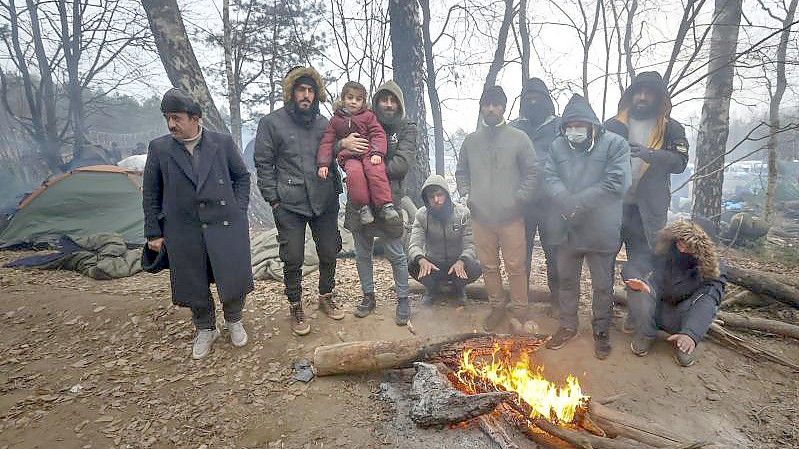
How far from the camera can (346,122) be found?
11.4 feet

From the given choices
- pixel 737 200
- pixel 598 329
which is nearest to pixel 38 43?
pixel 598 329

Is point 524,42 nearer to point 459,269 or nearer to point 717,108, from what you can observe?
point 717,108

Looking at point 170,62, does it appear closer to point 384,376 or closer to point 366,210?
point 366,210

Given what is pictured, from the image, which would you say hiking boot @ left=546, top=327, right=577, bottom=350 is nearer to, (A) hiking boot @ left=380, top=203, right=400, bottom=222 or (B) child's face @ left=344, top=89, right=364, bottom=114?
(A) hiking boot @ left=380, top=203, right=400, bottom=222

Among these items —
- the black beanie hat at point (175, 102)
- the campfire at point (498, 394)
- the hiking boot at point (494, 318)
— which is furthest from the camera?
the hiking boot at point (494, 318)

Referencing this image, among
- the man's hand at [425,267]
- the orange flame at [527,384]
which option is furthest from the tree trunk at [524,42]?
the orange flame at [527,384]

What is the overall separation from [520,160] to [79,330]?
4737 millimetres

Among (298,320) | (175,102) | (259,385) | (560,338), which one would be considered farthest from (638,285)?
(175,102)

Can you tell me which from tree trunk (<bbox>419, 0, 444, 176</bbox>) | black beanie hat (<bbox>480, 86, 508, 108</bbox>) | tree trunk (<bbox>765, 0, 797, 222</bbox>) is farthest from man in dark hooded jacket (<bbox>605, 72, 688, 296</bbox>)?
tree trunk (<bbox>419, 0, 444, 176</bbox>)

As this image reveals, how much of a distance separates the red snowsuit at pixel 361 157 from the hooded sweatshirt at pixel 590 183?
1538mm

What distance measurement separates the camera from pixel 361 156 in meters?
3.43

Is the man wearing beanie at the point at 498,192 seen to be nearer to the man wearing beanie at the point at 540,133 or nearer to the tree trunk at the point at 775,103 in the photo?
the man wearing beanie at the point at 540,133

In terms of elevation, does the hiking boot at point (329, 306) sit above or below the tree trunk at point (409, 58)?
below

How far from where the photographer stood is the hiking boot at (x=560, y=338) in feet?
11.4
